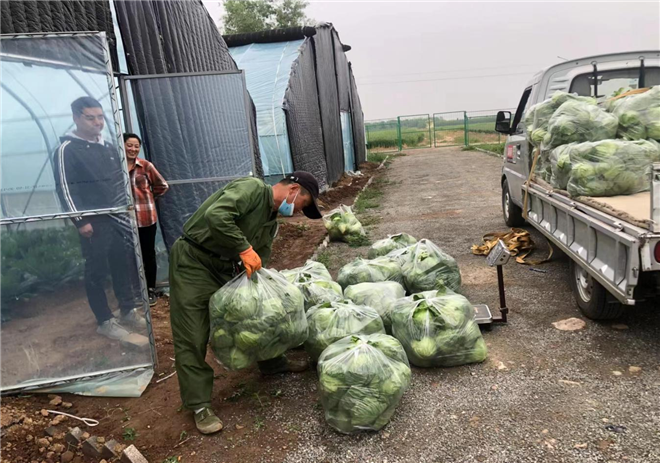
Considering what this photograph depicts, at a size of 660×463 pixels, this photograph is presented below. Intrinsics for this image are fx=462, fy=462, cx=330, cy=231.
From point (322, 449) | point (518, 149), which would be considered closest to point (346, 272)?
point (322, 449)

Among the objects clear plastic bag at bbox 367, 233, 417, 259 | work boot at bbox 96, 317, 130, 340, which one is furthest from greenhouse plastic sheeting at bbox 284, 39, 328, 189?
work boot at bbox 96, 317, 130, 340

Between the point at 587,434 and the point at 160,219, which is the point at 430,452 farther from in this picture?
the point at 160,219

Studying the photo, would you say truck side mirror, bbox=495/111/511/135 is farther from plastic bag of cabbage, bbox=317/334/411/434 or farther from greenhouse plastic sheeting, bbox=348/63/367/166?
greenhouse plastic sheeting, bbox=348/63/367/166

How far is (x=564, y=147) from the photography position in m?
4.37

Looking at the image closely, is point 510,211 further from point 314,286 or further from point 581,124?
point 314,286

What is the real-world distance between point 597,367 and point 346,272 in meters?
2.35

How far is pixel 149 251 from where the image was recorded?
5234 mm

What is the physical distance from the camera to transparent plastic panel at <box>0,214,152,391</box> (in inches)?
134

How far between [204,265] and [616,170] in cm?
340

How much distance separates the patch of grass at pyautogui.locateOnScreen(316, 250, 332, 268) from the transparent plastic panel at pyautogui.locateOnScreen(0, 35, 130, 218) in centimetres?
334

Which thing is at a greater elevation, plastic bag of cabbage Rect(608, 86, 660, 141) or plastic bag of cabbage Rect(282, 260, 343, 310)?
plastic bag of cabbage Rect(608, 86, 660, 141)

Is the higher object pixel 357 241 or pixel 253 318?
pixel 253 318

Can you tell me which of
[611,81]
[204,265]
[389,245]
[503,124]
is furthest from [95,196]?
[611,81]

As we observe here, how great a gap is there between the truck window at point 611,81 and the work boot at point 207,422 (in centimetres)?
547
